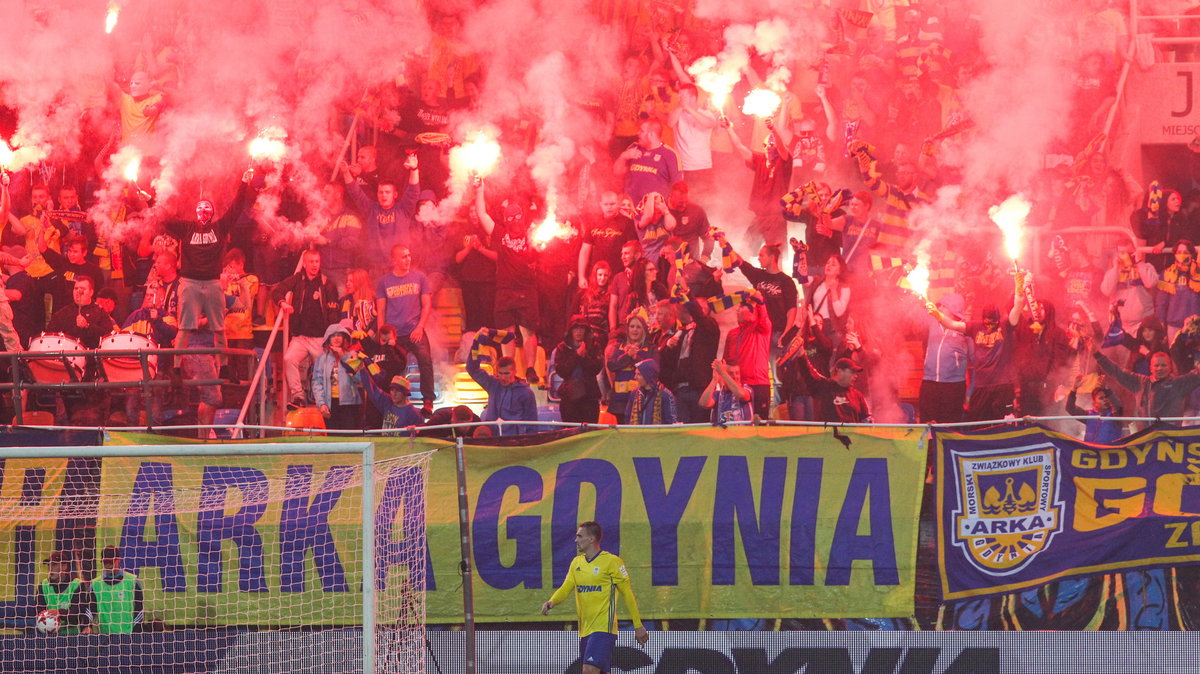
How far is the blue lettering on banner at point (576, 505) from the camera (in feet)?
27.1

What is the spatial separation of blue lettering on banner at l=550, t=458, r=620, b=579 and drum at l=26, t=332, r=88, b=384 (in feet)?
21.9

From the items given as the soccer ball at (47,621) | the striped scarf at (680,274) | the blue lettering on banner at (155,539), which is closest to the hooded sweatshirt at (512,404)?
the striped scarf at (680,274)

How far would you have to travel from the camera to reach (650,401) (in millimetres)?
12148

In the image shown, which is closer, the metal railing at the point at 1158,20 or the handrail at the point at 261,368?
the handrail at the point at 261,368

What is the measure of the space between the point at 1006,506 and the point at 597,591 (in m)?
3.03

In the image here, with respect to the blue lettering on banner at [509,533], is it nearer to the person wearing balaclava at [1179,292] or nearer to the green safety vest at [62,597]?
the green safety vest at [62,597]

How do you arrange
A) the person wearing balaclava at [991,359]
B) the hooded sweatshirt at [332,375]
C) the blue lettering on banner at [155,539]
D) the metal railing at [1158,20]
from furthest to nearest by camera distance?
the metal railing at [1158,20] → the hooded sweatshirt at [332,375] → the person wearing balaclava at [991,359] → the blue lettering on banner at [155,539]

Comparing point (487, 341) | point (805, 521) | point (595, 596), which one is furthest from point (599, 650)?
point (487, 341)

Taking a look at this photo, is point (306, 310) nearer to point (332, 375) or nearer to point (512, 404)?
point (332, 375)

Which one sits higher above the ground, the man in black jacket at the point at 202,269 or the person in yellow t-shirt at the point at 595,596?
the man in black jacket at the point at 202,269

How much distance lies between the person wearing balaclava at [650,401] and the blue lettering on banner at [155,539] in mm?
5091

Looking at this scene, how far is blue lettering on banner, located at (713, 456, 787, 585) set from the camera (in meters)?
8.16

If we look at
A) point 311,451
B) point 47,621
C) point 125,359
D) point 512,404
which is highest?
point 125,359

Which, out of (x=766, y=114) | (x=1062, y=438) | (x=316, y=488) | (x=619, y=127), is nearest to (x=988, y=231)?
(x=766, y=114)
